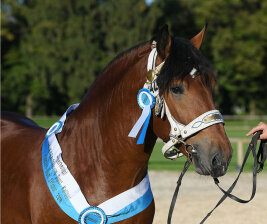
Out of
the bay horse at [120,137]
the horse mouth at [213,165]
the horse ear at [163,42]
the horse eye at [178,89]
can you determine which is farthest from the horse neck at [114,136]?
the horse mouth at [213,165]

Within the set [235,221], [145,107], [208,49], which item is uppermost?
[145,107]

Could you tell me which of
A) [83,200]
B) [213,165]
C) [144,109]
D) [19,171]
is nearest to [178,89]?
[144,109]

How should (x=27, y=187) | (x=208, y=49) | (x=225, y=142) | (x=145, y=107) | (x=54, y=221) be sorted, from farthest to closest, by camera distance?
1. (x=208, y=49)
2. (x=27, y=187)
3. (x=54, y=221)
4. (x=145, y=107)
5. (x=225, y=142)

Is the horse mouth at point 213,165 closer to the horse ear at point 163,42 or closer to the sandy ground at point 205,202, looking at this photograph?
the horse ear at point 163,42

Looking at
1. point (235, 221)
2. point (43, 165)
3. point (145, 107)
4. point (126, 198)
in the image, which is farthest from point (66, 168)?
point (235, 221)

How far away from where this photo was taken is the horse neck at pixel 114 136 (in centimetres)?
273

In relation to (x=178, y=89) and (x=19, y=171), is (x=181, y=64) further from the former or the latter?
(x=19, y=171)

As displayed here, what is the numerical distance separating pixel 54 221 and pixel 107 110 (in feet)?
2.57

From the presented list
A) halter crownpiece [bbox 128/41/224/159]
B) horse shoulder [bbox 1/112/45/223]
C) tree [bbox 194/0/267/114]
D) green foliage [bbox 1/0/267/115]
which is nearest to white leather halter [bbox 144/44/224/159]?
halter crownpiece [bbox 128/41/224/159]

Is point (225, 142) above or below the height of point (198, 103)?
below

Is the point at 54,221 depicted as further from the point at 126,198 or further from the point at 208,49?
the point at 208,49

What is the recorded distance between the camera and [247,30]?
3788 cm

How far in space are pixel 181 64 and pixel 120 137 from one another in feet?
2.02

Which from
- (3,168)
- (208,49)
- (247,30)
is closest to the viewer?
(3,168)
